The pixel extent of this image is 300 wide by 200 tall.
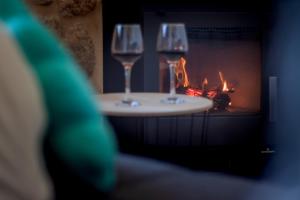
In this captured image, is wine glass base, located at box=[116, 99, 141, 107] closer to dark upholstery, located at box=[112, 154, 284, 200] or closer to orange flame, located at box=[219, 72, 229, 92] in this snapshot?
dark upholstery, located at box=[112, 154, 284, 200]

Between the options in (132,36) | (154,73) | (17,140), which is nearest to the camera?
(17,140)

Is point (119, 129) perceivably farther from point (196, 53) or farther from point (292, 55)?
point (292, 55)

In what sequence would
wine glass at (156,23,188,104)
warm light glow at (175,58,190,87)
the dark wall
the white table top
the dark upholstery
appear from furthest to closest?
warm light glow at (175,58,190,87)
the dark wall
wine glass at (156,23,188,104)
the white table top
the dark upholstery

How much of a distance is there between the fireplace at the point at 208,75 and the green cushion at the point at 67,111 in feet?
5.44

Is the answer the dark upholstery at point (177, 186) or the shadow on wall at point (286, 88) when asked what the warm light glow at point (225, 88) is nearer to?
the shadow on wall at point (286, 88)

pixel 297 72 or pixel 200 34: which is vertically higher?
pixel 200 34

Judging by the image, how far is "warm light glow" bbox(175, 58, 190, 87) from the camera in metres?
2.44

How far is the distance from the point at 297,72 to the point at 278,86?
119mm

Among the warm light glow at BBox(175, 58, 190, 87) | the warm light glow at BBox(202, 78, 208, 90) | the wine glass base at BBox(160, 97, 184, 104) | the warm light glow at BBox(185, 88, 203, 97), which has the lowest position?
the warm light glow at BBox(185, 88, 203, 97)

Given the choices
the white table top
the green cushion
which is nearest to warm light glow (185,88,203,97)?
the white table top

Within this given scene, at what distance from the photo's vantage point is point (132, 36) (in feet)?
4.67

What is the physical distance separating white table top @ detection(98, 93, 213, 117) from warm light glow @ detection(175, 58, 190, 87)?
79cm

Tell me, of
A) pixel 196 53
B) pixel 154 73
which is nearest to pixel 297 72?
pixel 196 53

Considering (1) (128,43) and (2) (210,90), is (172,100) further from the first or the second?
(2) (210,90)
